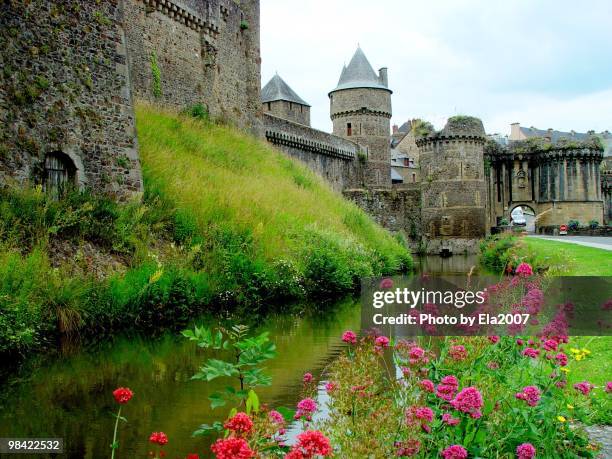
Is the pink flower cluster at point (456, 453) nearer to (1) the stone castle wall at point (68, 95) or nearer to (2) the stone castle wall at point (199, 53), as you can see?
(1) the stone castle wall at point (68, 95)

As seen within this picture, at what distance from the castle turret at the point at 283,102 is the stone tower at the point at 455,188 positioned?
304 inches

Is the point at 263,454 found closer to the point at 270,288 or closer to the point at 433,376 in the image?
the point at 433,376

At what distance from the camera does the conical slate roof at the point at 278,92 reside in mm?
36094

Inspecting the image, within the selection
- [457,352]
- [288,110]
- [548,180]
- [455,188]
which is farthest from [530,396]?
[548,180]

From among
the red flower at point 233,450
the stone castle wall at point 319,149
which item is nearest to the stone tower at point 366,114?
the stone castle wall at point 319,149

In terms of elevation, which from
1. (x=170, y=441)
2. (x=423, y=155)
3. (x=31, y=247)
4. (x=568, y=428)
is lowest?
(x=170, y=441)

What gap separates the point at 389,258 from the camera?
18.2m

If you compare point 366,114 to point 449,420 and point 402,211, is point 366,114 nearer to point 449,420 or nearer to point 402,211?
point 402,211

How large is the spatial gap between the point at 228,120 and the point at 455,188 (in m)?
15.9

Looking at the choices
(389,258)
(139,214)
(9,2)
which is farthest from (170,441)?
(389,258)

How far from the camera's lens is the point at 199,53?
20375 millimetres

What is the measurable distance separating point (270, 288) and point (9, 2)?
254 inches

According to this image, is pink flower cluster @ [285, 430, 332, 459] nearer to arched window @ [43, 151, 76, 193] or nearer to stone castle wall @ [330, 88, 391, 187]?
arched window @ [43, 151, 76, 193]

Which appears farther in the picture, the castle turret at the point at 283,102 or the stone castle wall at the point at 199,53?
the castle turret at the point at 283,102
